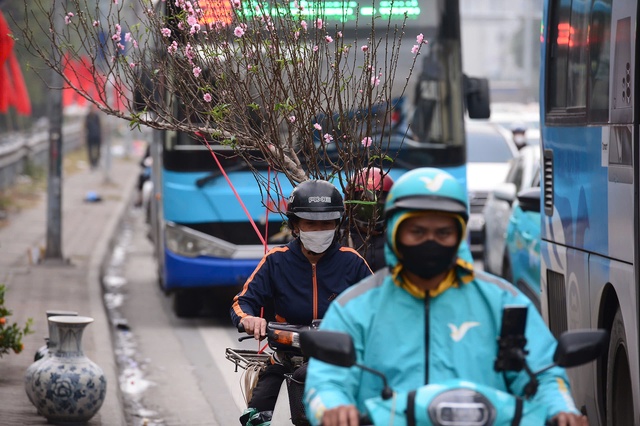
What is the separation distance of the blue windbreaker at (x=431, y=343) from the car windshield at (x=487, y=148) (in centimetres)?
1617

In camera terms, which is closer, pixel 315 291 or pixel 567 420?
pixel 567 420

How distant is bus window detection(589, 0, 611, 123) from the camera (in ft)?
20.5

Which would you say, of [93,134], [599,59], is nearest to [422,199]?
[599,59]

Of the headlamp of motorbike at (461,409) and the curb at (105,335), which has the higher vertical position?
the headlamp of motorbike at (461,409)

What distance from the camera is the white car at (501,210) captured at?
13695mm

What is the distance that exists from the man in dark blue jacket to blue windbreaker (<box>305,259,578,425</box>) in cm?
170

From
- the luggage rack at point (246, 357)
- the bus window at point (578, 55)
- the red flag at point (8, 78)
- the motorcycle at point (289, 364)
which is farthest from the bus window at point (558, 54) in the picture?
the red flag at point (8, 78)

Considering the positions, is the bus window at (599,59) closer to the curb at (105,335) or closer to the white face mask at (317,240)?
the white face mask at (317,240)

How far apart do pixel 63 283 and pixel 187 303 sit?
8.62ft

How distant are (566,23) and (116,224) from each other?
18.4 metres

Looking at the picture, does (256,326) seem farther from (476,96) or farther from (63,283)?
(63,283)

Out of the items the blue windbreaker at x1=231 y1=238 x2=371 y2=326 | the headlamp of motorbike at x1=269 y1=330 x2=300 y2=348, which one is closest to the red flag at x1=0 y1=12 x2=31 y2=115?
the blue windbreaker at x1=231 y1=238 x2=371 y2=326

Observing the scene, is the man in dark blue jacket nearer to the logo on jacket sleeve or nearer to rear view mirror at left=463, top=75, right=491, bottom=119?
the logo on jacket sleeve

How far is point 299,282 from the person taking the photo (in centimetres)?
560
